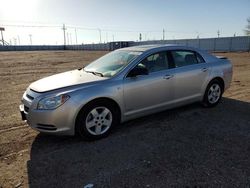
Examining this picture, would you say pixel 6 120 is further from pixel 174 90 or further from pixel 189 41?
pixel 189 41

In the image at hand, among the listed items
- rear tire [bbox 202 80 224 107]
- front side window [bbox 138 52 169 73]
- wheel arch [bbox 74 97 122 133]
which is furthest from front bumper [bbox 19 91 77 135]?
rear tire [bbox 202 80 224 107]

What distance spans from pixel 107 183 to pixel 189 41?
4497 cm

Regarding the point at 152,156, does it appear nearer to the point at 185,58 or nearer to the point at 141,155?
the point at 141,155

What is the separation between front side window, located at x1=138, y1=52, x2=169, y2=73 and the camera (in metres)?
5.13

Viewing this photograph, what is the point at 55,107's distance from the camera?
4.09 m

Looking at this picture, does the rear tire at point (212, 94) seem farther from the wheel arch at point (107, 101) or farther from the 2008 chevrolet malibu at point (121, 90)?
the wheel arch at point (107, 101)

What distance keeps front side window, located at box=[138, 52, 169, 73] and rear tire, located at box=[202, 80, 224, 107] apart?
4.70 ft

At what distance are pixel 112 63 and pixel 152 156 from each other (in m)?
2.25

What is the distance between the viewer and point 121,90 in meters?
4.63

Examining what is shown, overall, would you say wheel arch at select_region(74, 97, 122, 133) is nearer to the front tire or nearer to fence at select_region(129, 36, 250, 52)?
the front tire

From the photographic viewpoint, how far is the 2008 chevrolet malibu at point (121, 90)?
4.18 m

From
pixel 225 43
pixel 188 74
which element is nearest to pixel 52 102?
pixel 188 74

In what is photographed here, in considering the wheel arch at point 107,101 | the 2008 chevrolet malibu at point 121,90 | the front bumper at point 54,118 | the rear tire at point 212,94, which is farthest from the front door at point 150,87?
the rear tire at point 212,94

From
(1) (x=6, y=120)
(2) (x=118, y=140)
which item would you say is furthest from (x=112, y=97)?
(1) (x=6, y=120)
